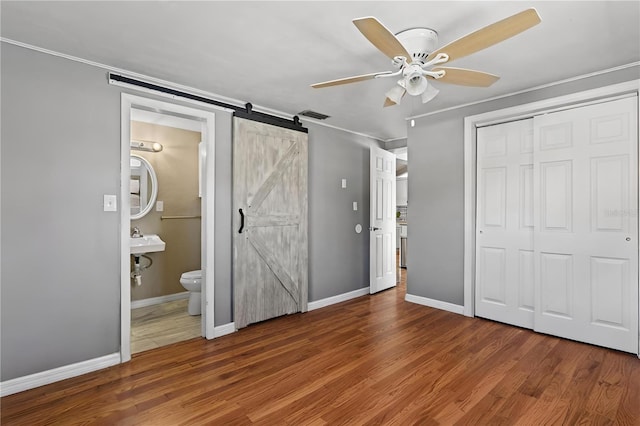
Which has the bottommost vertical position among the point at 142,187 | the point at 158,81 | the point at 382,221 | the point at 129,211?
the point at 382,221

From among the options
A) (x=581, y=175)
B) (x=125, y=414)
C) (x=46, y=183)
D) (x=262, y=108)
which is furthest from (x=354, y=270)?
(x=46, y=183)

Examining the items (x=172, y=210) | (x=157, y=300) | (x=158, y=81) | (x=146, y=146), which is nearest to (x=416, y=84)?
(x=158, y=81)

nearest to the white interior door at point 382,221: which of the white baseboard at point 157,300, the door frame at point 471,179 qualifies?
the door frame at point 471,179

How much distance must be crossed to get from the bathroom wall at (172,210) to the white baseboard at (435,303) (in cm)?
303

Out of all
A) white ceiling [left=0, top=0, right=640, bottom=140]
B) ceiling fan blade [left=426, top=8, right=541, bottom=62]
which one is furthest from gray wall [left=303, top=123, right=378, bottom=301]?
ceiling fan blade [left=426, top=8, right=541, bottom=62]

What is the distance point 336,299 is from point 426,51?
320 cm

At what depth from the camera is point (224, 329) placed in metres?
3.30

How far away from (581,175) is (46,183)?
4334 mm

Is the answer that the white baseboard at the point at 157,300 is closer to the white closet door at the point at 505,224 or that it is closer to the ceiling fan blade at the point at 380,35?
the white closet door at the point at 505,224

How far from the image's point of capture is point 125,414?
6.53ft

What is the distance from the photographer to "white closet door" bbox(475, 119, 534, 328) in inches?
132

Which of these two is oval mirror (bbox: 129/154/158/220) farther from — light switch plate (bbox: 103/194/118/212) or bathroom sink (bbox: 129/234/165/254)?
light switch plate (bbox: 103/194/118/212)

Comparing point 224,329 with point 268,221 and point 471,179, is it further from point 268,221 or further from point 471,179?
point 471,179

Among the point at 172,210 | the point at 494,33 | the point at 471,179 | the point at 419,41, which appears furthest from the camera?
the point at 172,210
